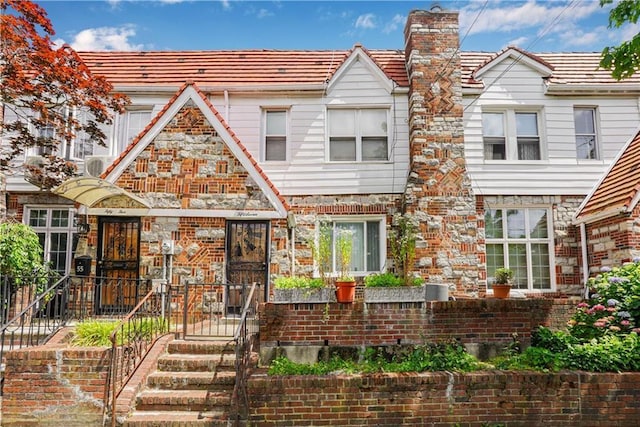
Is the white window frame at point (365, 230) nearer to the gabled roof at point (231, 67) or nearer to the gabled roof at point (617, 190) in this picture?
the gabled roof at point (231, 67)

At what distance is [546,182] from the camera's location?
38.6 feet

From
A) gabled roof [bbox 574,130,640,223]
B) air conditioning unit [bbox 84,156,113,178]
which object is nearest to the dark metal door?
air conditioning unit [bbox 84,156,113,178]

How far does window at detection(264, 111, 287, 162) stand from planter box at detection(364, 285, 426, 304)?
5691 mm

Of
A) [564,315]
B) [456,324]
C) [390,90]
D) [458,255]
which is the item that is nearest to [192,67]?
[390,90]

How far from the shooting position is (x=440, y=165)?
11023 millimetres

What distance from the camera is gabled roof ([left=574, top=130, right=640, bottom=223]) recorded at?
9836 millimetres

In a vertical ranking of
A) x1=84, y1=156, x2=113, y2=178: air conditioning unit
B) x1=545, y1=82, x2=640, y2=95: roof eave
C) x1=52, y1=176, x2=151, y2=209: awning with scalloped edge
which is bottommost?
x1=52, y1=176, x2=151, y2=209: awning with scalloped edge

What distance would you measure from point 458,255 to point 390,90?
15.6 feet

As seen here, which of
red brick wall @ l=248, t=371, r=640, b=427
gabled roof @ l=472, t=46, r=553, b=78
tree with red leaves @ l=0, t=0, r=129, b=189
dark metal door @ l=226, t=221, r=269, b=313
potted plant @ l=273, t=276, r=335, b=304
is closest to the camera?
red brick wall @ l=248, t=371, r=640, b=427

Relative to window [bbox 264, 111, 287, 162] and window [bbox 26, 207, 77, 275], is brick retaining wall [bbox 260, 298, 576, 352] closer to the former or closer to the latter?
window [bbox 264, 111, 287, 162]

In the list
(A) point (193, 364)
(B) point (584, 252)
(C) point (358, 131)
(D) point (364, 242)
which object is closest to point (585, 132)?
(B) point (584, 252)

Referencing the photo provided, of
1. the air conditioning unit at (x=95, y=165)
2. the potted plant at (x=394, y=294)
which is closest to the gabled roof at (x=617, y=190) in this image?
the potted plant at (x=394, y=294)

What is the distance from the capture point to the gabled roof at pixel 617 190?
32.3 ft

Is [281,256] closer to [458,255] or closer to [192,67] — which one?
[458,255]
